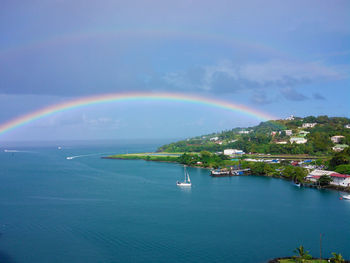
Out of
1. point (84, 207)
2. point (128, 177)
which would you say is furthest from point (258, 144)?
point (84, 207)

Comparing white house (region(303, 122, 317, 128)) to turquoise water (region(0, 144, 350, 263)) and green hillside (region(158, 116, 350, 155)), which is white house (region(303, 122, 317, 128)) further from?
turquoise water (region(0, 144, 350, 263))

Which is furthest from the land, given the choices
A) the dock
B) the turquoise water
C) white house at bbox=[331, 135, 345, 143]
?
the turquoise water

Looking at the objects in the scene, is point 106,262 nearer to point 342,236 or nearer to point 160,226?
point 160,226

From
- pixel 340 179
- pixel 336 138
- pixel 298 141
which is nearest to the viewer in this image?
pixel 340 179

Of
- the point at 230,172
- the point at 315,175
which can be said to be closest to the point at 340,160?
the point at 315,175

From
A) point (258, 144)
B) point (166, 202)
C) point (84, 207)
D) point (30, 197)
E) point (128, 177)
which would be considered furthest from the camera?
point (258, 144)

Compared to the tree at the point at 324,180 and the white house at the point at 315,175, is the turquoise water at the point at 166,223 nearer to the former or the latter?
the tree at the point at 324,180

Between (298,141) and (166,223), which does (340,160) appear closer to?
(166,223)

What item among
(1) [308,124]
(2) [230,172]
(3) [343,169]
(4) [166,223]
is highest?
(1) [308,124]
